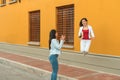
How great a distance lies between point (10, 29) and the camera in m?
17.8

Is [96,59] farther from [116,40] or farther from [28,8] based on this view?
[28,8]

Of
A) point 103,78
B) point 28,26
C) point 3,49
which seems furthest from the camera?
point 3,49

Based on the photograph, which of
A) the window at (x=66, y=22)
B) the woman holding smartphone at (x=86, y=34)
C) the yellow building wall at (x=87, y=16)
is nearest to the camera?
the yellow building wall at (x=87, y=16)

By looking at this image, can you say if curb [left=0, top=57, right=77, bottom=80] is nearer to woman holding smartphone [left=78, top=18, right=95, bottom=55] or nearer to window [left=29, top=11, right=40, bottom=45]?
woman holding smartphone [left=78, top=18, right=95, bottom=55]

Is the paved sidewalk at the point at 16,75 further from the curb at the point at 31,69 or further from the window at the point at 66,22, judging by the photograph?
the window at the point at 66,22

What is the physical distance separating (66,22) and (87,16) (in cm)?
185

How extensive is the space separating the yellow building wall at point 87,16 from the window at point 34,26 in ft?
0.82

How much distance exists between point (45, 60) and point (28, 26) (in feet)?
9.32

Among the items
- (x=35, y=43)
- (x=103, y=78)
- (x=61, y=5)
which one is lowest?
(x=103, y=78)

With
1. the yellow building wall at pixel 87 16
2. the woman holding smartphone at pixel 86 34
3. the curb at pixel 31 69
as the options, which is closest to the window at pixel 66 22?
the yellow building wall at pixel 87 16

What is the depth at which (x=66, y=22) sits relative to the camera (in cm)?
1230

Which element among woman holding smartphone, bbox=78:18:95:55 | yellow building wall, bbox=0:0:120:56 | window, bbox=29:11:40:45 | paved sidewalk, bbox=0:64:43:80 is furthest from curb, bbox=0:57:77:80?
window, bbox=29:11:40:45

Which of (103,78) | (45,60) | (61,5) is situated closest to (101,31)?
(103,78)

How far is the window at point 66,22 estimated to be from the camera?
1193 centimetres
